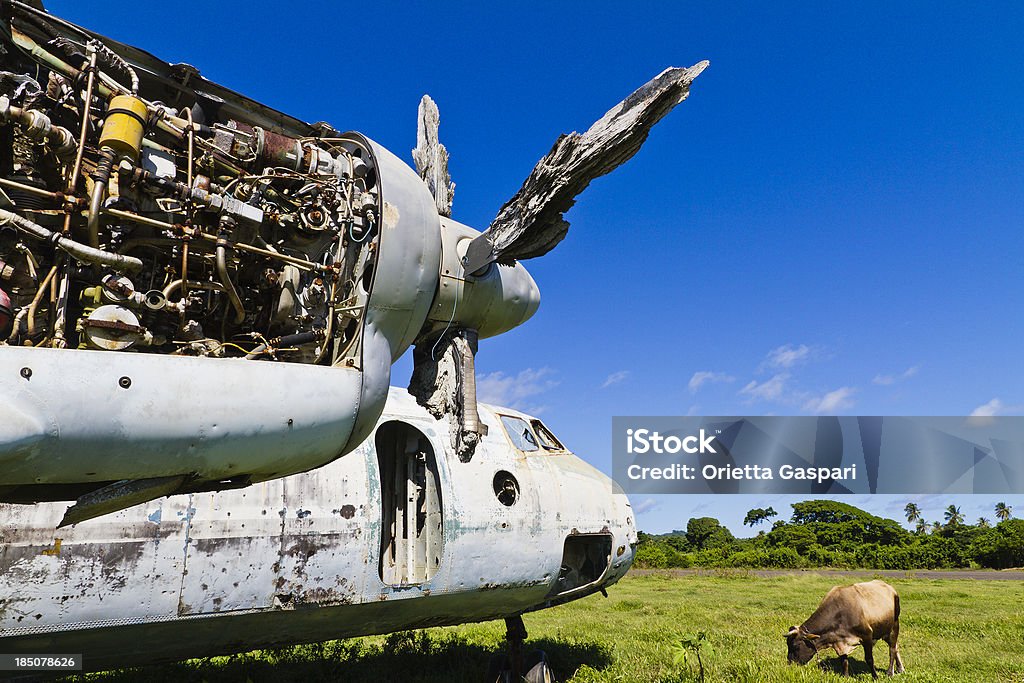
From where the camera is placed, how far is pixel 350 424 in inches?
157

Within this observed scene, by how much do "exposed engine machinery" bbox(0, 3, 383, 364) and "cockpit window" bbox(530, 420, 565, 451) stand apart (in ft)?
24.4

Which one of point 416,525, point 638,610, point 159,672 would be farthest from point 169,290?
point 638,610

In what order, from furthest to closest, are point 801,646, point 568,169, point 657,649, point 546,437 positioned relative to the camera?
point 657,649
point 801,646
point 546,437
point 568,169

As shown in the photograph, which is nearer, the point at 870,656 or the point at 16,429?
the point at 16,429

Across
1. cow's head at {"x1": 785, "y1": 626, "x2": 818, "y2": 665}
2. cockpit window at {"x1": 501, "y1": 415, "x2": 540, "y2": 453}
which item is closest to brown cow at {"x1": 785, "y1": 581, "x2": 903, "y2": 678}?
cow's head at {"x1": 785, "y1": 626, "x2": 818, "y2": 665}

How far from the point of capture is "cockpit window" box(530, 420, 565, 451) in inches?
444

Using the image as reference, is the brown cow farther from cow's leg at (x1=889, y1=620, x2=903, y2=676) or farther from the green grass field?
the green grass field

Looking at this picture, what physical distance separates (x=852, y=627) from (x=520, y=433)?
846 cm

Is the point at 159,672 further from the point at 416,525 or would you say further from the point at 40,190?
the point at 40,190

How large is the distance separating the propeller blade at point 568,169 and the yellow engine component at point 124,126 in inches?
84.4

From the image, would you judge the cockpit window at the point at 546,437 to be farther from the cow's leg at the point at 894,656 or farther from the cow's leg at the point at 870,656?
the cow's leg at the point at 894,656

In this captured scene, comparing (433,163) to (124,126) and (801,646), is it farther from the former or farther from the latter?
(801,646)

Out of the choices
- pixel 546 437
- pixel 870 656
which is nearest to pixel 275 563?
pixel 546 437

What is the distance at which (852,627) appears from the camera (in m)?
13.5
